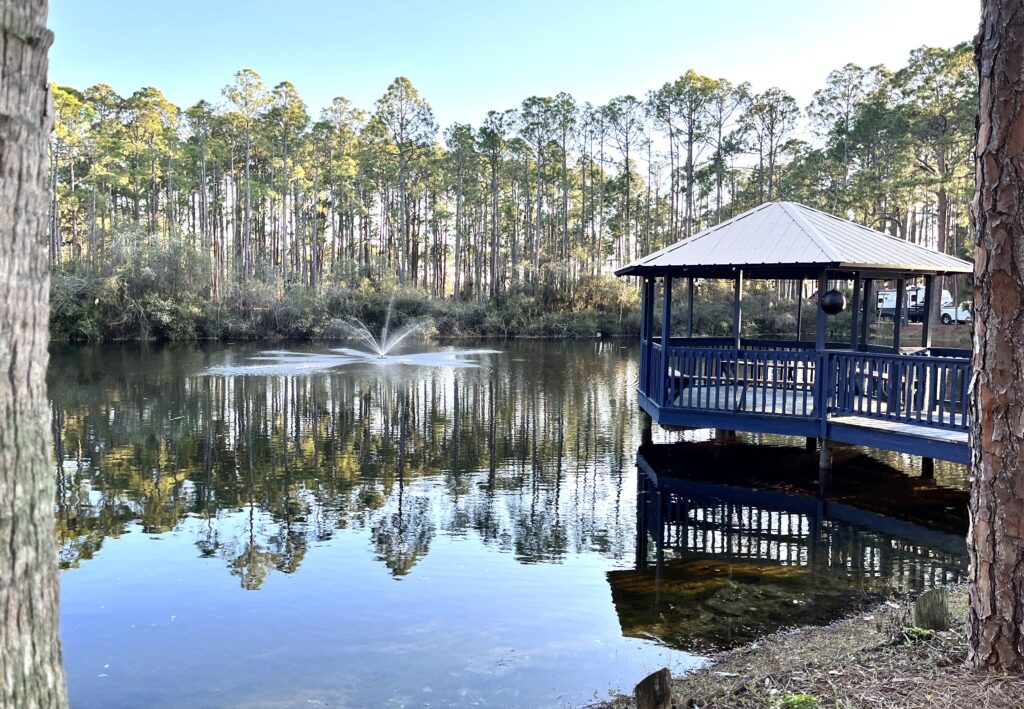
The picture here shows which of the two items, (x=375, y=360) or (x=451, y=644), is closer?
(x=451, y=644)

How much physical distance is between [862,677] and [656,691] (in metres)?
1.29

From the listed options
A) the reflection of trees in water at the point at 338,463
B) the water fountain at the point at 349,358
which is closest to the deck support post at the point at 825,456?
the reflection of trees in water at the point at 338,463

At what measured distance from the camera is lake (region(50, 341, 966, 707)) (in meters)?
5.30

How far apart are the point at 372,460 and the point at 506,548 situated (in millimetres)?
4290

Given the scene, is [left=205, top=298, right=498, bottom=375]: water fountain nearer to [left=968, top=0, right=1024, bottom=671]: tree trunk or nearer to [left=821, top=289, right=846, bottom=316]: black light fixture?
[left=821, top=289, right=846, bottom=316]: black light fixture

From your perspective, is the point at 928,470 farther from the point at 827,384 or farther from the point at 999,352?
the point at 999,352

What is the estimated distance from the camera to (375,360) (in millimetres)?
26703

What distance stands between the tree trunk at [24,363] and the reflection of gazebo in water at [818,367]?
860cm

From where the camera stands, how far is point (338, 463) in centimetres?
1130

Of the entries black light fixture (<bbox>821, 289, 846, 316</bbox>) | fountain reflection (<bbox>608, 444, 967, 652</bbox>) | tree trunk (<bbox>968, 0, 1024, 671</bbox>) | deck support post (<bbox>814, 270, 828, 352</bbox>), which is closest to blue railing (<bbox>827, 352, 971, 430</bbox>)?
deck support post (<bbox>814, 270, 828, 352</bbox>)

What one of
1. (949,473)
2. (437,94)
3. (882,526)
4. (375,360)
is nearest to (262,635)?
(882,526)

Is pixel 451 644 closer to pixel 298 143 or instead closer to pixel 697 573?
pixel 697 573

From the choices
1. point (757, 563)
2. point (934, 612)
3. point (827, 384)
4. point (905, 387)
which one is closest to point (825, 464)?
point (827, 384)

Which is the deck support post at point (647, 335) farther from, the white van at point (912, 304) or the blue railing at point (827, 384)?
the white van at point (912, 304)
